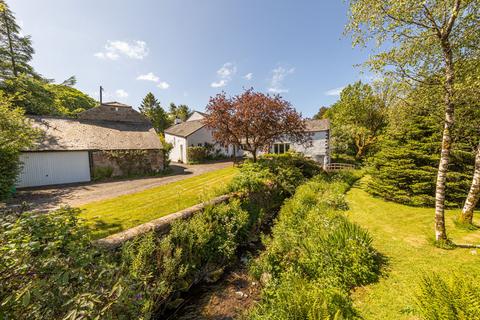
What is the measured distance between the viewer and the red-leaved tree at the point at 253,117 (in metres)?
14.7

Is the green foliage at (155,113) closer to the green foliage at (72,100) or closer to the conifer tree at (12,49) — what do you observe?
the green foliage at (72,100)

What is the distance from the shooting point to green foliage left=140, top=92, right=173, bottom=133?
4797 cm

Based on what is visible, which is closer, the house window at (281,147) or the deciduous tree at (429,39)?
the deciduous tree at (429,39)

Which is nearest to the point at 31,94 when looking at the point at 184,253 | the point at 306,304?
the point at 184,253

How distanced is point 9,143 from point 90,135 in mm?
9437

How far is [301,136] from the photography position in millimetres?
16672

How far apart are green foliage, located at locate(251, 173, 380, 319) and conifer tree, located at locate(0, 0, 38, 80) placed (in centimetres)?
3264

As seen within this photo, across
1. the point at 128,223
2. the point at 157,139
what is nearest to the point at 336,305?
the point at 128,223

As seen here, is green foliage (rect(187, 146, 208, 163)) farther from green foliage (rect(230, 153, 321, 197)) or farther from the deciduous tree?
the deciduous tree

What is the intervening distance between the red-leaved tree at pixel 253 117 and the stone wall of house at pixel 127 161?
8.08m

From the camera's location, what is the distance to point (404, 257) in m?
5.64

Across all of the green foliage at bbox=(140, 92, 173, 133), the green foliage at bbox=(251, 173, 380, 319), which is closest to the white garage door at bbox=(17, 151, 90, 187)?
the green foliage at bbox=(251, 173, 380, 319)

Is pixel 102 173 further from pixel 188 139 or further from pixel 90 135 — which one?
pixel 188 139

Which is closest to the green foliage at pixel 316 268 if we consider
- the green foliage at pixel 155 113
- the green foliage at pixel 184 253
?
the green foliage at pixel 184 253
